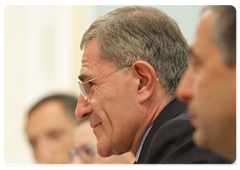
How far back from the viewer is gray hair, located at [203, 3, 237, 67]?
1104mm

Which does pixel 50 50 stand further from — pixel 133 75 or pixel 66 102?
pixel 133 75

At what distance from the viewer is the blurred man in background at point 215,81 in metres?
1.11

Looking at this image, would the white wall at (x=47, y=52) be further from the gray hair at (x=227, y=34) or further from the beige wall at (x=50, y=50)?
the gray hair at (x=227, y=34)

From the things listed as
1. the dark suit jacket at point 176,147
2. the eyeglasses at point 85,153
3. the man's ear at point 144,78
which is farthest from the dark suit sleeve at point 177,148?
the eyeglasses at point 85,153

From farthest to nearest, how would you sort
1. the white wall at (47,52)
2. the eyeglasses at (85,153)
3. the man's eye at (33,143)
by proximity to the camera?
the white wall at (47,52), the man's eye at (33,143), the eyeglasses at (85,153)

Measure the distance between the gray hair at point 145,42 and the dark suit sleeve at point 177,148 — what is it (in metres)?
0.27

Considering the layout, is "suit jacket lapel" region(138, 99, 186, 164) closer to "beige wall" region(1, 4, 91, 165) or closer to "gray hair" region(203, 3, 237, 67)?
"gray hair" region(203, 3, 237, 67)

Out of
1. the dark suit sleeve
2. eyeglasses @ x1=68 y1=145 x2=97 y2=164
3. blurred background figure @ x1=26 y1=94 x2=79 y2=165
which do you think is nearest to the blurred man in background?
the dark suit sleeve

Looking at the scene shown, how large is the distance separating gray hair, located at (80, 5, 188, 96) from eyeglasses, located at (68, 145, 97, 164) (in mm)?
849

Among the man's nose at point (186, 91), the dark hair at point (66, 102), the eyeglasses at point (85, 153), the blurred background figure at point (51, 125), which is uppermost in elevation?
the man's nose at point (186, 91)

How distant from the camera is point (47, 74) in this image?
16.4 feet

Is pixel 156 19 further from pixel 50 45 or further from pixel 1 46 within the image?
pixel 50 45

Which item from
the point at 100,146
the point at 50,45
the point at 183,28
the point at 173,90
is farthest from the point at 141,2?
the point at 50,45

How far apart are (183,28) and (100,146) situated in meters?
0.66
